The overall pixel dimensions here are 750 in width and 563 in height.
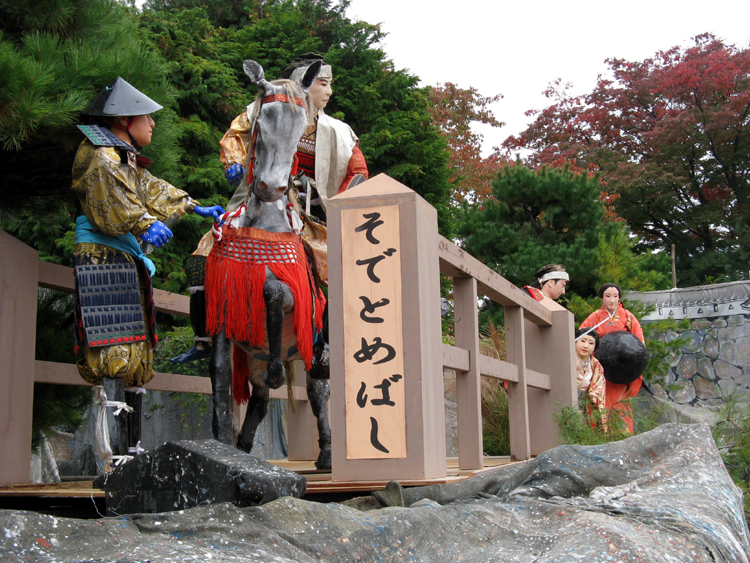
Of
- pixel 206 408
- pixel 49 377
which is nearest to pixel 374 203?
pixel 49 377

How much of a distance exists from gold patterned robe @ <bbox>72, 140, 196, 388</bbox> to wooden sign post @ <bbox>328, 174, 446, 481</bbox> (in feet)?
3.48

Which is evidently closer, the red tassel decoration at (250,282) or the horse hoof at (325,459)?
the red tassel decoration at (250,282)

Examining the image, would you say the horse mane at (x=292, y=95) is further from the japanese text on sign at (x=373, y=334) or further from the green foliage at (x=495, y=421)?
the green foliage at (x=495, y=421)

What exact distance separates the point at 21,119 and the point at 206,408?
20.6 feet

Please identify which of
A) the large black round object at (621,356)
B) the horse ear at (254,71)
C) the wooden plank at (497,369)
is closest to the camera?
the horse ear at (254,71)

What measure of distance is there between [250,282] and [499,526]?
6.80 ft

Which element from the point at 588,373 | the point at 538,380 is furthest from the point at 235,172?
the point at 588,373

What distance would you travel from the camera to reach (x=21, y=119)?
3.64m

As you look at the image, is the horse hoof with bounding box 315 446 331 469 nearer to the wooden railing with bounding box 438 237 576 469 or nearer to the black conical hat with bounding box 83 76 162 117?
the wooden railing with bounding box 438 237 576 469

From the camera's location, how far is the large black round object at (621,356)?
823cm

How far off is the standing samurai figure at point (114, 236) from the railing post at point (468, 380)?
1.45m

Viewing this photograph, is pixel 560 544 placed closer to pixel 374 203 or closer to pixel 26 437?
pixel 374 203

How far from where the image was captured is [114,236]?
4.13 meters

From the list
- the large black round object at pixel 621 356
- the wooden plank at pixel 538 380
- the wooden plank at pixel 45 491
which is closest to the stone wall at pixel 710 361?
the large black round object at pixel 621 356
